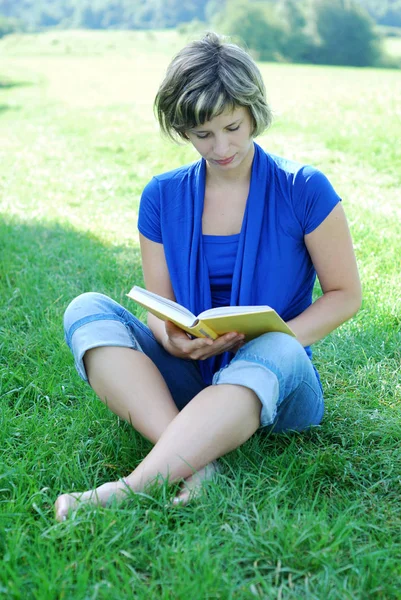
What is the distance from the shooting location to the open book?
1994mm

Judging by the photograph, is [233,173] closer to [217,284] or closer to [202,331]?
[217,284]

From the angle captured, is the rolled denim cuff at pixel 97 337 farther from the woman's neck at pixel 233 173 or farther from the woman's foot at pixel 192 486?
the woman's neck at pixel 233 173

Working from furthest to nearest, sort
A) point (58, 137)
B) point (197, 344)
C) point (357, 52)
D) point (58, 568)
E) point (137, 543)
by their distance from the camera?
point (357, 52)
point (58, 137)
point (197, 344)
point (137, 543)
point (58, 568)

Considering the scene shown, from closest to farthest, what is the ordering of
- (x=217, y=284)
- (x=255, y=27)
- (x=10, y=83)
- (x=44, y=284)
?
(x=217, y=284) < (x=44, y=284) < (x=10, y=83) < (x=255, y=27)

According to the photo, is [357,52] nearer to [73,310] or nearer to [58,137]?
[58,137]

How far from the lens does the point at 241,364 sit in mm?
2111

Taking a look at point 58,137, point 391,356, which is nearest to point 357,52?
point 58,137

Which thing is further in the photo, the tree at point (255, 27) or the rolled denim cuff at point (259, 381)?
the tree at point (255, 27)

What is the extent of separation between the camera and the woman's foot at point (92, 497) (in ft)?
6.51

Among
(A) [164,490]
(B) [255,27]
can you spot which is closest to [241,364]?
(A) [164,490]

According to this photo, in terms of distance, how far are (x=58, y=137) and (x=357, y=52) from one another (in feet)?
102

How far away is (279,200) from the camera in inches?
94.0

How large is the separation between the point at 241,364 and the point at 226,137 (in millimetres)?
693

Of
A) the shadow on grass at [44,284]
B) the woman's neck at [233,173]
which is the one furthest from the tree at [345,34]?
the woman's neck at [233,173]
